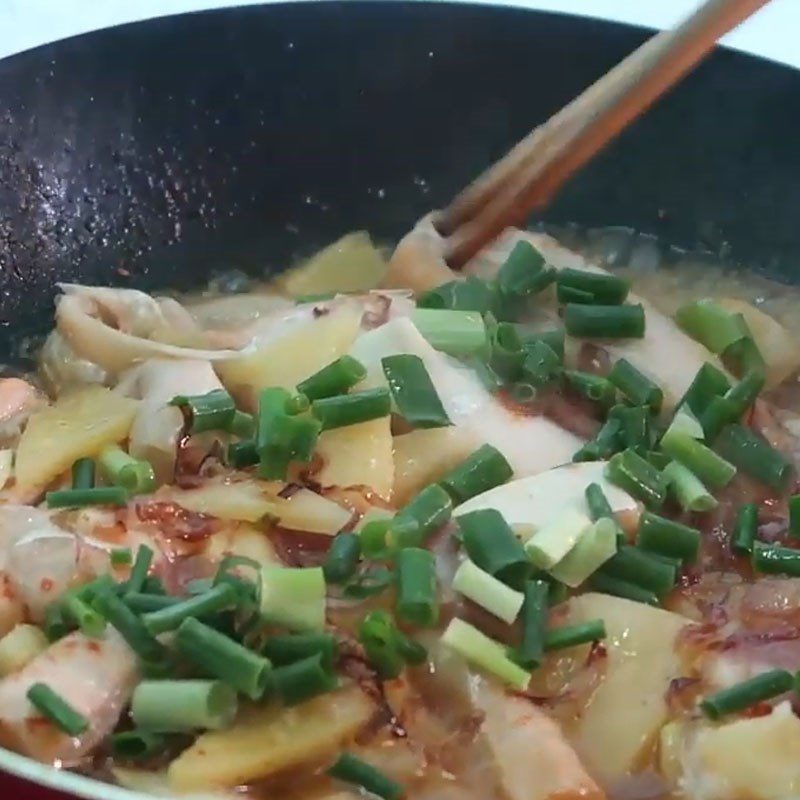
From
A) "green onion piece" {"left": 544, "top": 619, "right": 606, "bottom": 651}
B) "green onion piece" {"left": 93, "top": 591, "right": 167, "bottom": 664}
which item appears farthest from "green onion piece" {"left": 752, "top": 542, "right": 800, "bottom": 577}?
→ "green onion piece" {"left": 93, "top": 591, "right": 167, "bottom": 664}

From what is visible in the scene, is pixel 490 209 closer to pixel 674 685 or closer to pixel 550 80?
pixel 550 80

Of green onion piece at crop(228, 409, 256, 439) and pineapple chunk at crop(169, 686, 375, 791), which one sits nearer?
pineapple chunk at crop(169, 686, 375, 791)

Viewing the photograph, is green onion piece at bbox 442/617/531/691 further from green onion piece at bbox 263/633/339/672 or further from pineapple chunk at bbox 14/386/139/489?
pineapple chunk at bbox 14/386/139/489

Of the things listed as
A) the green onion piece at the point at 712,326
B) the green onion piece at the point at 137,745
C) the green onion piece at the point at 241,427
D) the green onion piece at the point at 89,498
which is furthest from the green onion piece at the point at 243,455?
the green onion piece at the point at 712,326

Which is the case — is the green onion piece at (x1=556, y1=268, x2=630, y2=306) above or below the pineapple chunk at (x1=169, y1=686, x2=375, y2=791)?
above

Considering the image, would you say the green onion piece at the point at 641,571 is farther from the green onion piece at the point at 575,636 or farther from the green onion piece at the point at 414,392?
the green onion piece at the point at 414,392
